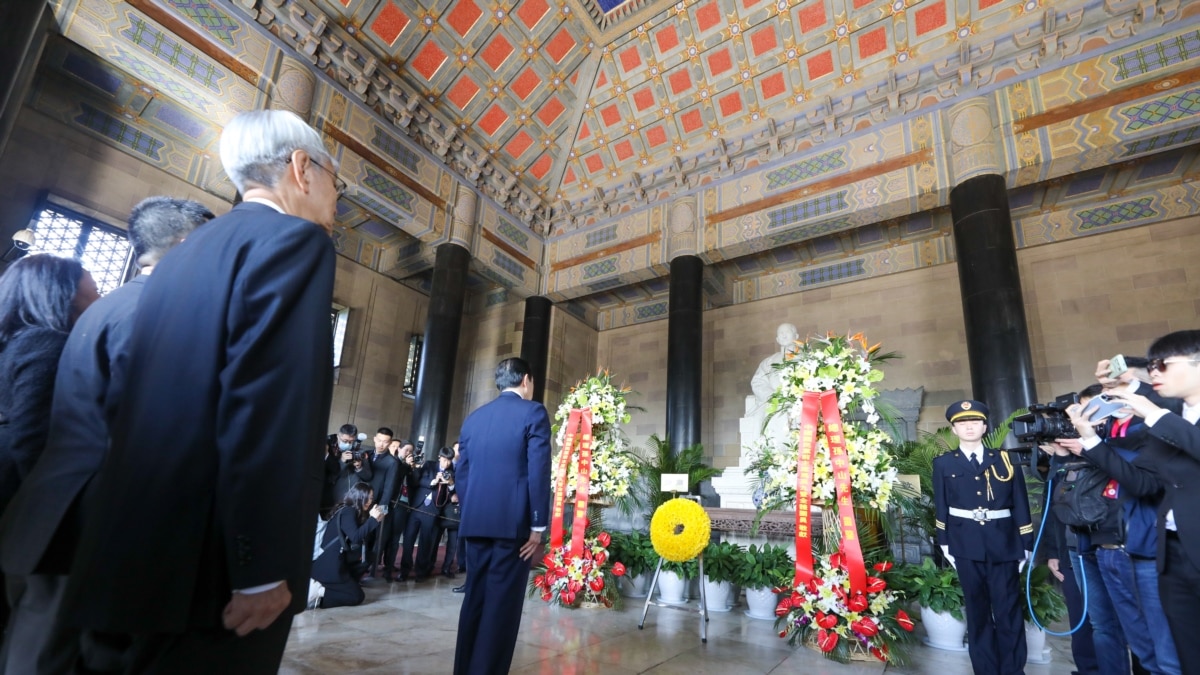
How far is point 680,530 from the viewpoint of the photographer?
12.5 feet

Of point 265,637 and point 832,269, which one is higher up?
point 832,269

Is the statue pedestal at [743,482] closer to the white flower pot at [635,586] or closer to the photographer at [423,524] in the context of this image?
the white flower pot at [635,586]

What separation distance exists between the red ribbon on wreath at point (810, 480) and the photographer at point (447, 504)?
405 centimetres

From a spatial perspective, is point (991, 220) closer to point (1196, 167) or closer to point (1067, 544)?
point (1196, 167)

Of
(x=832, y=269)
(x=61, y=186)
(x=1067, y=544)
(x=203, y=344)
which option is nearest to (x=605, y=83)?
(x=832, y=269)

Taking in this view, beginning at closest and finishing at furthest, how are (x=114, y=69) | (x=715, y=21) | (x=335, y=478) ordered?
(x=335, y=478) → (x=114, y=69) → (x=715, y=21)

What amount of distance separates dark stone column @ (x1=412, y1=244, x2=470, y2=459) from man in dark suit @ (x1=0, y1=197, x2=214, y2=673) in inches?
305

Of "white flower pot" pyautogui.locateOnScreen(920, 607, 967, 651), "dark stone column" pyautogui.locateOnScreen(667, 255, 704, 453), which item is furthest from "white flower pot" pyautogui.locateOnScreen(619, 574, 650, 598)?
"dark stone column" pyautogui.locateOnScreen(667, 255, 704, 453)

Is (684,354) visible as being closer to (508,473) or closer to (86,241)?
(508,473)

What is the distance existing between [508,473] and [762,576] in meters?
2.71

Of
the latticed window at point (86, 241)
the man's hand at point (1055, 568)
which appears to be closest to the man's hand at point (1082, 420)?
the man's hand at point (1055, 568)

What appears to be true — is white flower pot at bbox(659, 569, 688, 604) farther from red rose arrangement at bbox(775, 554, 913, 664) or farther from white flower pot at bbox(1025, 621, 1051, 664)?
white flower pot at bbox(1025, 621, 1051, 664)

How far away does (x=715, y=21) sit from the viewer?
923 cm

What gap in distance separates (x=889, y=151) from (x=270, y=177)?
9.44 meters
